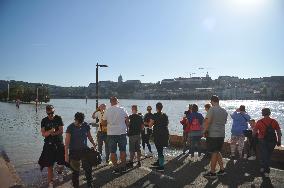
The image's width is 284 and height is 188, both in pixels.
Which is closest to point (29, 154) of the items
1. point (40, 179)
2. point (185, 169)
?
point (40, 179)

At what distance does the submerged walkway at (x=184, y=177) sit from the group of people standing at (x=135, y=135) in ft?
1.05

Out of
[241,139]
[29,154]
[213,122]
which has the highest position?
[213,122]

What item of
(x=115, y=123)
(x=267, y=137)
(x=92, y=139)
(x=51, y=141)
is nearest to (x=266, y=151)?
(x=267, y=137)

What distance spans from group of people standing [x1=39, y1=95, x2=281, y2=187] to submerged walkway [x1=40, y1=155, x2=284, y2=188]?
321mm

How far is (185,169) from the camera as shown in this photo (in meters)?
11.1

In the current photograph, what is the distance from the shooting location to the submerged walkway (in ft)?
30.1

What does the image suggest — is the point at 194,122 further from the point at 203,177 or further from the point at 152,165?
the point at 203,177

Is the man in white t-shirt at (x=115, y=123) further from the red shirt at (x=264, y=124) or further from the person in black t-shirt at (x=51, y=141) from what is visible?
the red shirt at (x=264, y=124)

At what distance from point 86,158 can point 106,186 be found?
4.67ft

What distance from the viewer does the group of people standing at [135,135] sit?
7953 millimetres

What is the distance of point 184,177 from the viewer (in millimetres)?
9969

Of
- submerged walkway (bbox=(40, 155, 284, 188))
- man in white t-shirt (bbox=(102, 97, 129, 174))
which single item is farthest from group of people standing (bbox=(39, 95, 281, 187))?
submerged walkway (bbox=(40, 155, 284, 188))

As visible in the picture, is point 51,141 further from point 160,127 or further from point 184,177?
point 184,177

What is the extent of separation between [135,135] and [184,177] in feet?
7.02
